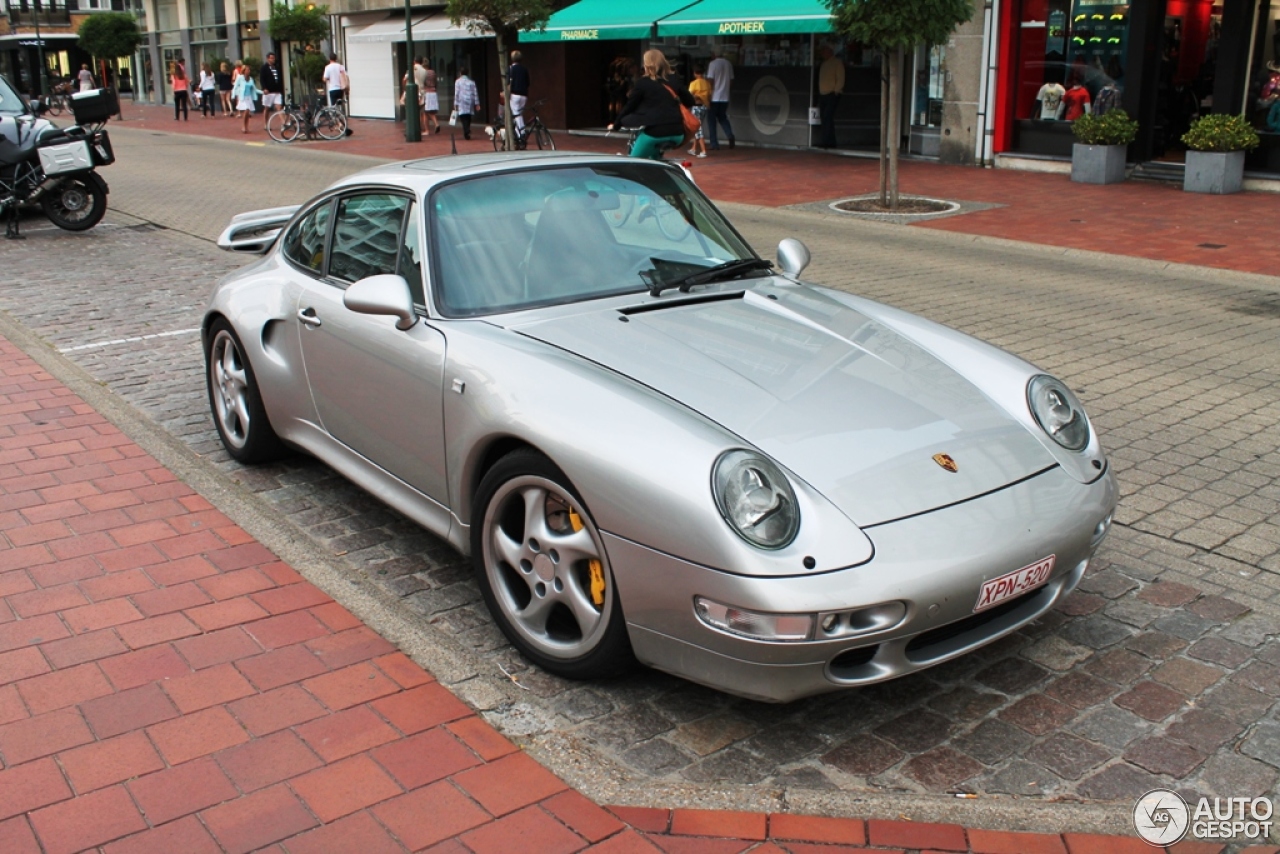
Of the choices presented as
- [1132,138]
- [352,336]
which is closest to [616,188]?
[352,336]

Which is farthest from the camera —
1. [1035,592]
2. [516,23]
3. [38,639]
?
[516,23]

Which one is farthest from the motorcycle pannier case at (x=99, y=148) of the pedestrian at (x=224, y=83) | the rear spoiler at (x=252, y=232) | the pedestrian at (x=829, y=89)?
the pedestrian at (x=224, y=83)

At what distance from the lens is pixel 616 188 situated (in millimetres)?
4582

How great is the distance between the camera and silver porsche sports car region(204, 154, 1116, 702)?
3.04 m

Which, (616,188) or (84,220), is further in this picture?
(84,220)

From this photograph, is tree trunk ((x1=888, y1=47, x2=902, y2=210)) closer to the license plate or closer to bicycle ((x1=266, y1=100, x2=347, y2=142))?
the license plate

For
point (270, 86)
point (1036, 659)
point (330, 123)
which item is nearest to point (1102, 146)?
point (1036, 659)

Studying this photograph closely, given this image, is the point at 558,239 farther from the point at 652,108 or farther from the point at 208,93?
the point at 208,93

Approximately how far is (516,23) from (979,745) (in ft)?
73.0

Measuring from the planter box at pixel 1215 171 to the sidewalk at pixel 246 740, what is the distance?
14637mm

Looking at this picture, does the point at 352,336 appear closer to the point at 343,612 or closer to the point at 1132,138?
the point at 343,612

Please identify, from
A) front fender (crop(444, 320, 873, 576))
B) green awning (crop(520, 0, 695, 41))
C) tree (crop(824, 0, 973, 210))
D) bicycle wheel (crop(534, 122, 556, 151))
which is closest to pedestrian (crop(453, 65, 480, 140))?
bicycle wheel (crop(534, 122, 556, 151))

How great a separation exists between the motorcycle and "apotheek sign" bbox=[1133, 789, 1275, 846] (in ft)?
43.2

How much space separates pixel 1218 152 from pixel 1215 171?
9.9 inches
